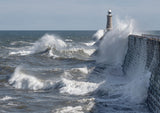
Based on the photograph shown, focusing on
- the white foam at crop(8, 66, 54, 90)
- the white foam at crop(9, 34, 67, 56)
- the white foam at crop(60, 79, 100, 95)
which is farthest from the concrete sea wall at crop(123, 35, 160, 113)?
the white foam at crop(9, 34, 67, 56)

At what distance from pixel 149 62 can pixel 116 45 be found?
1210cm

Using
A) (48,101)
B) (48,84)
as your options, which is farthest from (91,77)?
(48,101)

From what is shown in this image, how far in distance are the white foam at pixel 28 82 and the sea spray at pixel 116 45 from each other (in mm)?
7965

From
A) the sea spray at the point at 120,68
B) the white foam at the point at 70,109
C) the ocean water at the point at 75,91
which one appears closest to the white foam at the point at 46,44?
the sea spray at the point at 120,68

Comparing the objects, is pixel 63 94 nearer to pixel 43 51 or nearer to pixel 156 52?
pixel 156 52

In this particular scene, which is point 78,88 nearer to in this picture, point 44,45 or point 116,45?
point 116,45

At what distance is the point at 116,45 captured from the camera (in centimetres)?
2608

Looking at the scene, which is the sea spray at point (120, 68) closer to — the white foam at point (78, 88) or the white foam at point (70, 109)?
the white foam at point (78, 88)

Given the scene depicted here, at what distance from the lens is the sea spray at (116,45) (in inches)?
958

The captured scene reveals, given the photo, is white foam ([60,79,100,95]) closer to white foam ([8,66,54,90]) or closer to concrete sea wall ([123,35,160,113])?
white foam ([8,66,54,90])

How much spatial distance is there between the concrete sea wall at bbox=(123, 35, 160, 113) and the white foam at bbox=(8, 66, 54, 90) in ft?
16.2

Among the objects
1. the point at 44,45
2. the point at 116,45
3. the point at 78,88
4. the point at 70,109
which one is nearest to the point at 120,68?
the point at 116,45

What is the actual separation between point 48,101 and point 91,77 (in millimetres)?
6124

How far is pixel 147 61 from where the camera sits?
14.6 metres
